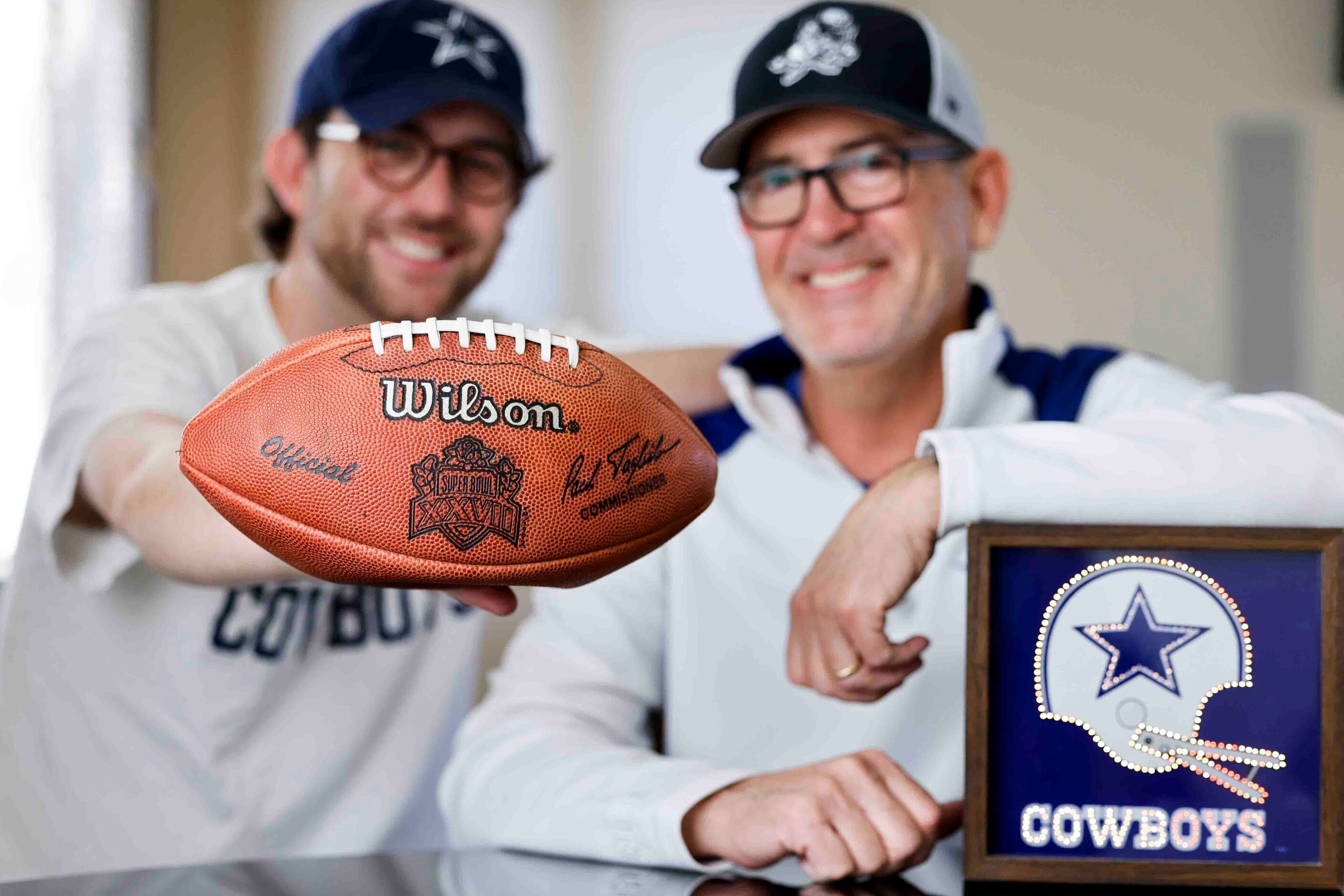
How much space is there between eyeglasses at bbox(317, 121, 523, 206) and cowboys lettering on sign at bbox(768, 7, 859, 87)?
44 cm

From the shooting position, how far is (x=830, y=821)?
2.91ft

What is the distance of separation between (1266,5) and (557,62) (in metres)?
2.25

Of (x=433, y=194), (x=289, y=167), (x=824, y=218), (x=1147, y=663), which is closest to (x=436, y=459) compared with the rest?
(x=1147, y=663)

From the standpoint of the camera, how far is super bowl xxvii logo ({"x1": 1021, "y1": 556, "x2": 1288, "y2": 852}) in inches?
33.3

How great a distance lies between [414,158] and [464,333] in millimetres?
805

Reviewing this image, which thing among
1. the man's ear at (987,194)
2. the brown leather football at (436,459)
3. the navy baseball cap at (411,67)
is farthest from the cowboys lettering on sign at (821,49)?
the brown leather football at (436,459)

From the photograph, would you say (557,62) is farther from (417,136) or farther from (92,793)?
(92,793)

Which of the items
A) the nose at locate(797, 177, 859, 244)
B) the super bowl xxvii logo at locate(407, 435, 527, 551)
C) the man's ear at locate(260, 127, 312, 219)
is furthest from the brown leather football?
the man's ear at locate(260, 127, 312, 219)

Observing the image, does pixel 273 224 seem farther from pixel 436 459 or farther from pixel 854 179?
pixel 436 459

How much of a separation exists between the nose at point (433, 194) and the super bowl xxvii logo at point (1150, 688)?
0.91 m

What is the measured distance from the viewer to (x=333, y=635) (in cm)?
150

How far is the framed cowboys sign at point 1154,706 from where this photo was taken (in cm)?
84

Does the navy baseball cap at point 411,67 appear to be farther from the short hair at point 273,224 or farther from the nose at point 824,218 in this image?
the nose at point 824,218
